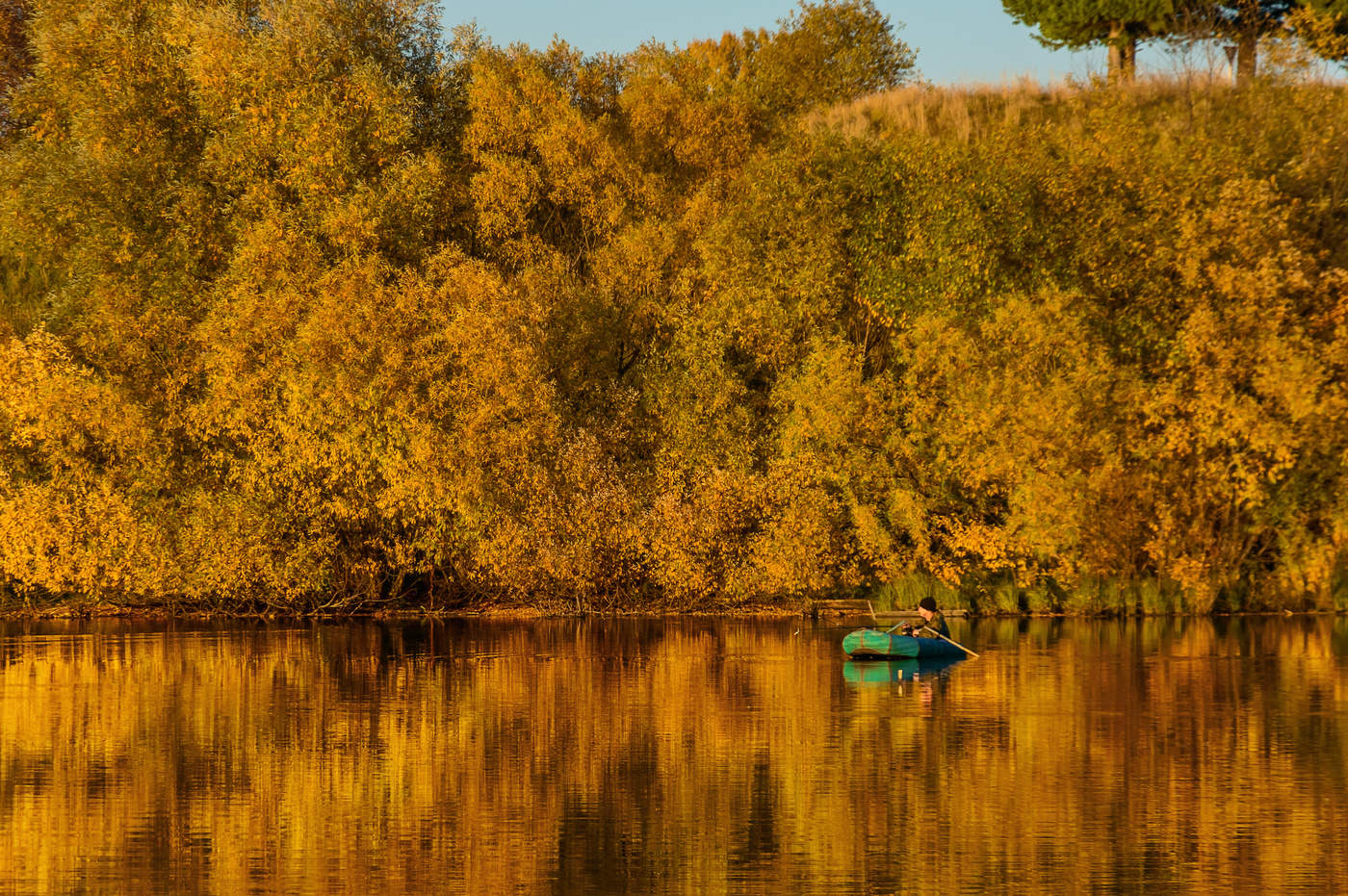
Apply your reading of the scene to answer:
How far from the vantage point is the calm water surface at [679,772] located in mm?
16484

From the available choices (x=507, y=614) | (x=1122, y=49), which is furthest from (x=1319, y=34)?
(x=507, y=614)

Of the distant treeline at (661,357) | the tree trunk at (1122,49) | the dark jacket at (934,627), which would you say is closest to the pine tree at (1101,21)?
the tree trunk at (1122,49)

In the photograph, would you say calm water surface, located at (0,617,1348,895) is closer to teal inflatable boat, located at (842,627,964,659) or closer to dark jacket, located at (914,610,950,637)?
teal inflatable boat, located at (842,627,964,659)

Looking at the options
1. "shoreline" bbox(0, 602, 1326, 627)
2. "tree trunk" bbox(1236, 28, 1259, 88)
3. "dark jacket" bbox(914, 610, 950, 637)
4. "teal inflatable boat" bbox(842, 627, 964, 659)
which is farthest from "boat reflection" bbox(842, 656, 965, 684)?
"tree trunk" bbox(1236, 28, 1259, 88)

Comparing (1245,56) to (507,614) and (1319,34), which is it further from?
(507,614)

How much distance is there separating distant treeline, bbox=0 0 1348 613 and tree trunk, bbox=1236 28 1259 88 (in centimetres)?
174

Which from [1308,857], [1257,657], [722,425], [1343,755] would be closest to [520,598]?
[722,425]

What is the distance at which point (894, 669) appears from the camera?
3538 centimetres

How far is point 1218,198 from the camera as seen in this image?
157 ft

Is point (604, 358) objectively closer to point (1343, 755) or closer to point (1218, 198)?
point (1218, 198)

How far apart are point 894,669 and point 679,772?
46.3 feet

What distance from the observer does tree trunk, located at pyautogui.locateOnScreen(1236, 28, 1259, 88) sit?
54.5 m

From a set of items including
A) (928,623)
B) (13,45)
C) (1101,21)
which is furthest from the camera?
(13,45)

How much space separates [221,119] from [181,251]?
446 centimetres
